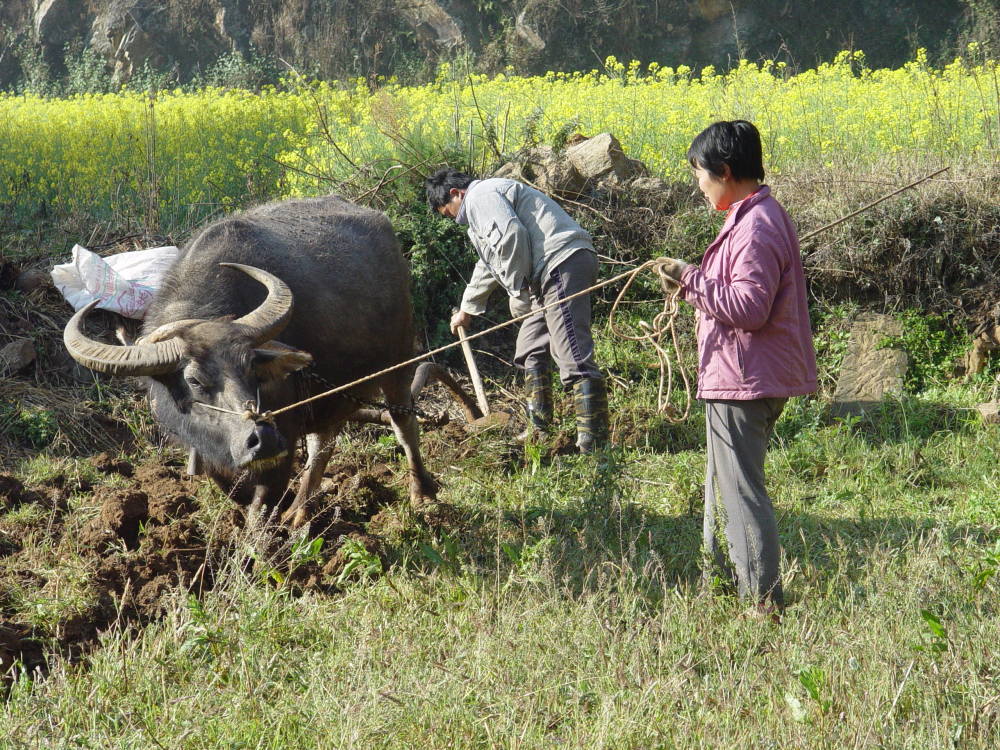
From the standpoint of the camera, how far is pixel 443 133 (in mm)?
9266

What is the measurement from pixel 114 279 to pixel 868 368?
554 cm

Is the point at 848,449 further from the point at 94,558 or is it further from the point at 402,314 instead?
the point at 94,558

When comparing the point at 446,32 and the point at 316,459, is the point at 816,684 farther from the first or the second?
the point at 446,32

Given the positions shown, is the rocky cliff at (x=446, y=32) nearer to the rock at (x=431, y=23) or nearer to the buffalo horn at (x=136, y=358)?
the rock at (x=431, y=23)

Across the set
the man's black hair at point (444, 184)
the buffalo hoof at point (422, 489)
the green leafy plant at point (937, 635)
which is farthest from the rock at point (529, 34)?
the green leafy plant at point (937, 635)

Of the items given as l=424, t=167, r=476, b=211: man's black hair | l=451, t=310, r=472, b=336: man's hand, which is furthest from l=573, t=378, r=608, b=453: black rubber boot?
l=424, t=167, r=476, b=211: man's black hair

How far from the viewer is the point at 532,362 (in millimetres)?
6973

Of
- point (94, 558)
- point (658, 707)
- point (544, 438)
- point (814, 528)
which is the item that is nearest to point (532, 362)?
point (544, 438)

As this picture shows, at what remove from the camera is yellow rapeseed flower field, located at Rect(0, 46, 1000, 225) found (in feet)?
29.2

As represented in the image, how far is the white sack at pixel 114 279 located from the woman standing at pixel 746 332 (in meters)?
4.21

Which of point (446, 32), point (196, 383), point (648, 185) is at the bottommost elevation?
point (196, 383)

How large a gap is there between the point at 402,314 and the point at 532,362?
144cm

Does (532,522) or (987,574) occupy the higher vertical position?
(987,574)

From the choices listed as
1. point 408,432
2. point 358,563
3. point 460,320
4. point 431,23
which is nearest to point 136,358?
point 358,563
